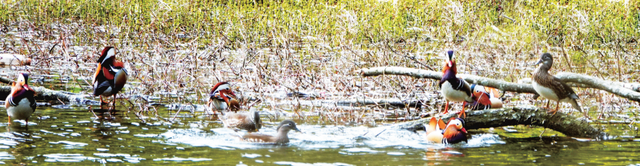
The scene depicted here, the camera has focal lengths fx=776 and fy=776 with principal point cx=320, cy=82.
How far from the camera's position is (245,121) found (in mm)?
9680

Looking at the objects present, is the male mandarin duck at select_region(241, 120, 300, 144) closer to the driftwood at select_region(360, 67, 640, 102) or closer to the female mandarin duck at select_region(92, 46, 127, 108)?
the driftwood at select_region(360, 67, 640, 102)

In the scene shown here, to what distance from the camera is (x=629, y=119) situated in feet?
35.1

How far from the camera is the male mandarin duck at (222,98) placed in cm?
1112

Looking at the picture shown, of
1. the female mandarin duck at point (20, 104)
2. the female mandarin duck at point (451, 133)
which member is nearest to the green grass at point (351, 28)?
the female mandarin duck at point (20, 104)

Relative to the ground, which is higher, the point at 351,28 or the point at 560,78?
the point at 351,28

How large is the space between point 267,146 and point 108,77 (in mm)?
3686

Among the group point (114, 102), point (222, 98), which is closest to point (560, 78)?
point (222, 98)

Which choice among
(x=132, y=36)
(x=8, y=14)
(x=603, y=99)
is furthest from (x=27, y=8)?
(x=603, y=99)

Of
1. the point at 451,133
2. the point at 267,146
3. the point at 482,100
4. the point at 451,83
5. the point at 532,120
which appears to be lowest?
the point at 267,146

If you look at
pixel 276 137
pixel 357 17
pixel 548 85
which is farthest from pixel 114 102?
pixel 357 17

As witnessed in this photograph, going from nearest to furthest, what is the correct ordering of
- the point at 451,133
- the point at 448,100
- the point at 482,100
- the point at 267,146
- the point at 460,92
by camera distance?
the point at 267,146 < the point at 451,133 < the point at 460,92 < the point at 448,100 < the point at 482,100

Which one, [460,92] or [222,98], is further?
[222,98]

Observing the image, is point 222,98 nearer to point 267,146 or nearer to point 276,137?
point 276,137

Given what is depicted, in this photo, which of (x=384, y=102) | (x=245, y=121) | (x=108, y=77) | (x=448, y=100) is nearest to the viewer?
(x=448, y=100)
